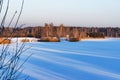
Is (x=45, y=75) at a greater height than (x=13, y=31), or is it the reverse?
(x=13, y=31)

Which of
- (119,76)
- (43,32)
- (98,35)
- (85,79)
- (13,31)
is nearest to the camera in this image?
(13,31)

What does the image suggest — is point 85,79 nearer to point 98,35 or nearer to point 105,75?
point 105,75

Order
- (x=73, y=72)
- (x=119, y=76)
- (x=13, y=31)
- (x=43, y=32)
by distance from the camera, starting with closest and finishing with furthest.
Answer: (x=13, y=31) < (x=119, y=76) < (x=73, y=72) < (x=43, y=32)

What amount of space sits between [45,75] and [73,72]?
87 centimetres

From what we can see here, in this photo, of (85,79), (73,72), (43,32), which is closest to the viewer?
(85,79)

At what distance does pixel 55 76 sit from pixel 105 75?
1167 mm

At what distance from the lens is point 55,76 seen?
664 cm

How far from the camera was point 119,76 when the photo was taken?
679 cm

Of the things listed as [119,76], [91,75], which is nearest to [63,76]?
[91,75]

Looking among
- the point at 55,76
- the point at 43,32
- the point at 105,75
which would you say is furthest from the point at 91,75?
the point at 43,32

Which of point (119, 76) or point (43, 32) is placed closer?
point (119, 76)

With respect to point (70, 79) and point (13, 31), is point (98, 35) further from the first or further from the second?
point (13, 31)

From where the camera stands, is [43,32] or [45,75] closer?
[45,75]

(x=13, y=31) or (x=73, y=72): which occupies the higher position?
(x=13, y=31)
